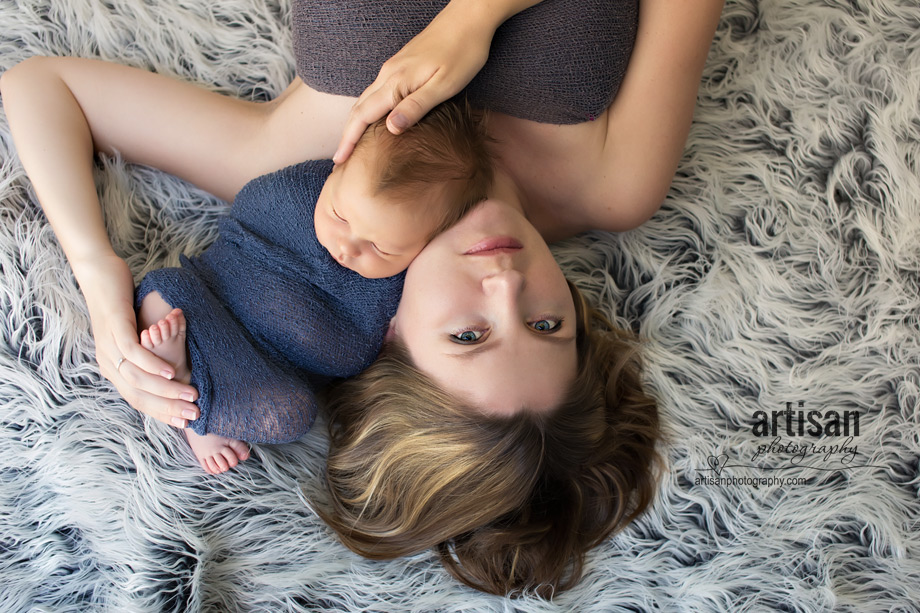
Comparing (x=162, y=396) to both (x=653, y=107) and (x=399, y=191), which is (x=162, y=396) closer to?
(x=399, y=191)

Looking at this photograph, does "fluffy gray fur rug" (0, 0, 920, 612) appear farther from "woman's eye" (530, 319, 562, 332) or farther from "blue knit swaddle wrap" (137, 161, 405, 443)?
"woman's eye" (530, 319, 562, 332)

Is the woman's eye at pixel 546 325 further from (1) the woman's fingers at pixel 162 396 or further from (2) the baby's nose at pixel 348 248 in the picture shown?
(1) the woman's fingers at pixel 162 396

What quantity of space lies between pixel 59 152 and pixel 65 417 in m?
0.52

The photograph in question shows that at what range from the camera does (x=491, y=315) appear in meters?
1.18

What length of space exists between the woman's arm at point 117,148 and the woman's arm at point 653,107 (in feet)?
2.23

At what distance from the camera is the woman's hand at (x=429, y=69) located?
3.92 feet

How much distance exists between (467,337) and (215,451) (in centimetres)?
55

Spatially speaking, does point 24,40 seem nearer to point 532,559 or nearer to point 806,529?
point 532,559

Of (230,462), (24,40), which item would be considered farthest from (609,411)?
(24,40)

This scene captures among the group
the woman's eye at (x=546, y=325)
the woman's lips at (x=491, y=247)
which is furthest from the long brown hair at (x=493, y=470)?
the woman's lips at (x=491, y=247)

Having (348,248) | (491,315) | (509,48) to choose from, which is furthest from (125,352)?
(509,48)

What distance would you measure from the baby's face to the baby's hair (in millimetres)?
23

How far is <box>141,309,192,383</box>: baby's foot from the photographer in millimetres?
1176

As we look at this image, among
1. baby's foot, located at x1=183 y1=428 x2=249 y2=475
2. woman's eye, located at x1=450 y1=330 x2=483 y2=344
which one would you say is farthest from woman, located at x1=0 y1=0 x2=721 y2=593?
baby's foot, located at x1=183 y1=428 x2=249 y2=475
